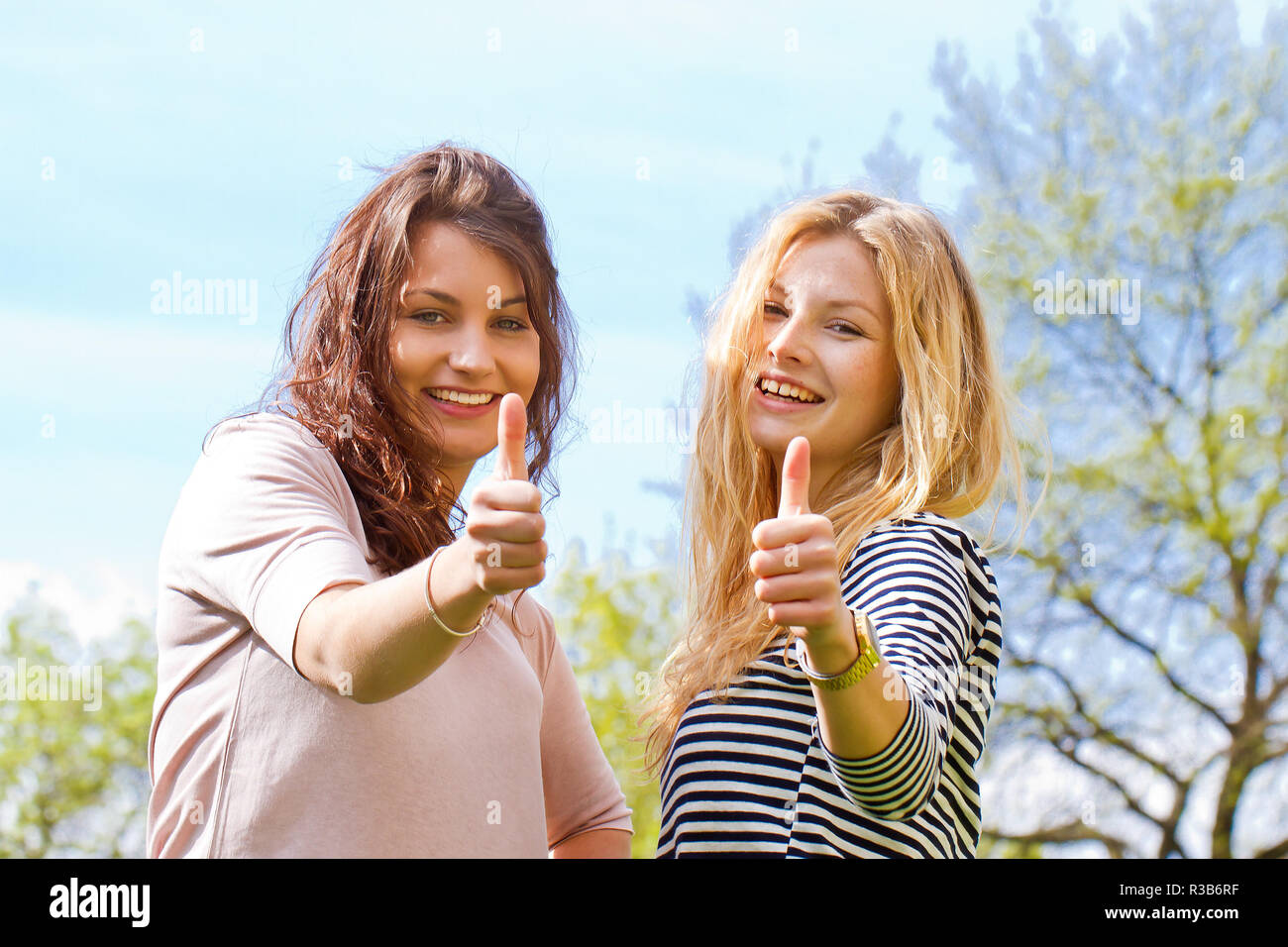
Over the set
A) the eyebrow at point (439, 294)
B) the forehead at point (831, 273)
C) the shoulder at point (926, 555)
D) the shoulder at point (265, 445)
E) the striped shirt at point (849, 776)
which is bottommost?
the striped shirt at point (849, 776)

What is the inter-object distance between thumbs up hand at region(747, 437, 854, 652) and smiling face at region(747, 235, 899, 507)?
905 mm

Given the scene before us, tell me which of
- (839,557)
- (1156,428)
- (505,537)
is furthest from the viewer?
(1156,428)

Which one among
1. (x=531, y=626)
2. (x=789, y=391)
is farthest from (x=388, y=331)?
(x=789, y=391)

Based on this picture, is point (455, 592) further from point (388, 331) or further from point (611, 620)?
point (611, 620)

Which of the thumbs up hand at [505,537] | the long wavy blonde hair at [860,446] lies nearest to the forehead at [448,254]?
the long wavy blonde hair at [860,446]

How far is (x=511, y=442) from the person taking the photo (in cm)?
174

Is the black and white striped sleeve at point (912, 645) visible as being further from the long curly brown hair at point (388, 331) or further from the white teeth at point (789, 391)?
the long curly brown hair at point (388, 331)

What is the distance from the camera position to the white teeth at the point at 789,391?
2.58 meters

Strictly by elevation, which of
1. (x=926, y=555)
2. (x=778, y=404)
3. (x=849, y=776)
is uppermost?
(x=778, y=404)

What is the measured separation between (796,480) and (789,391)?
83 centimetres

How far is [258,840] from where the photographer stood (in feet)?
6.36

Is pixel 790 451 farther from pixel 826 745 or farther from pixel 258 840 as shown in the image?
pixel 258 840

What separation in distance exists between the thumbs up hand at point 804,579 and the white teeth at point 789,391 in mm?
937
